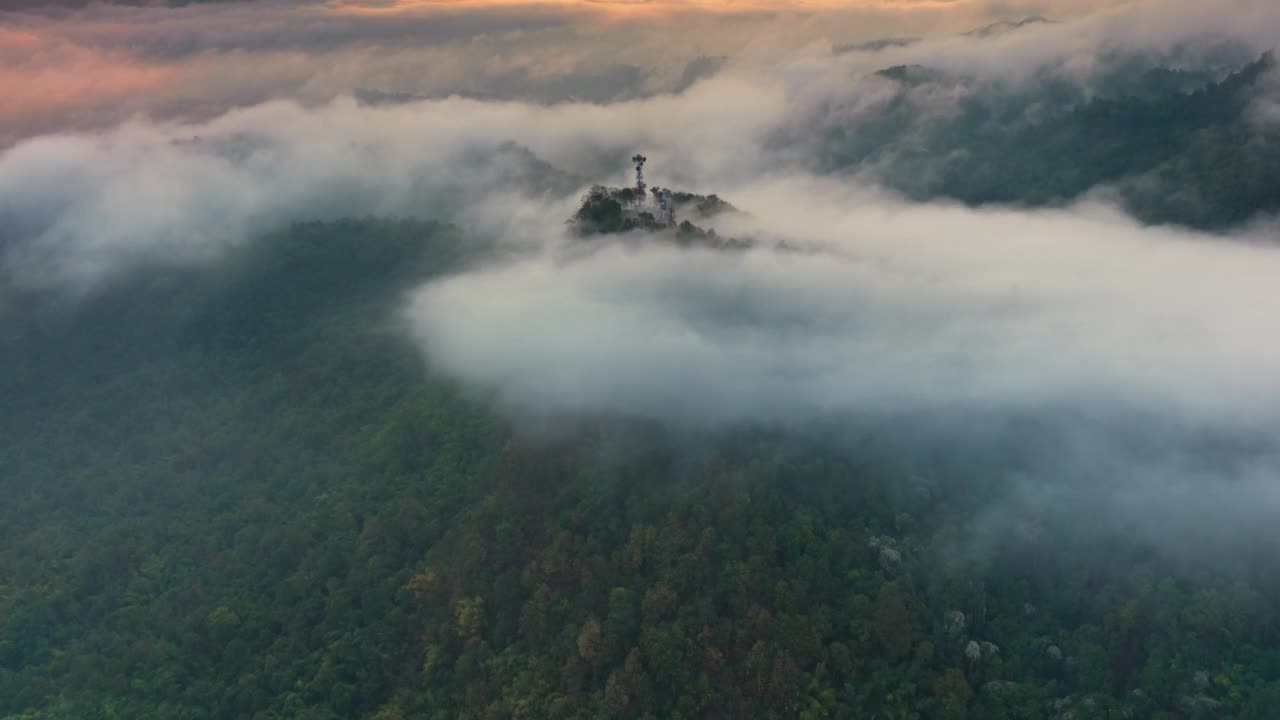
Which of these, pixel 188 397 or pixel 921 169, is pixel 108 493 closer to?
pixel 188 397

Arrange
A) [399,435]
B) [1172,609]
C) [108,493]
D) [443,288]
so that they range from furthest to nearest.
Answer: [443,288]
[108,493]
[399,435]
[1172,609]

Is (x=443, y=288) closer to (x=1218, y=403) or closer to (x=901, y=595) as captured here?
(x=901, y=595)

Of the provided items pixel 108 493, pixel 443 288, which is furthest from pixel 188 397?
pixel 443 288

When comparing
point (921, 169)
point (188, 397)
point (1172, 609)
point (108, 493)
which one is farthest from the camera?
point (921, 169)

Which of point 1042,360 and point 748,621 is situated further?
point 1042,360

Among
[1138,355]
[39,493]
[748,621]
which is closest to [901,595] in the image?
[748,621]

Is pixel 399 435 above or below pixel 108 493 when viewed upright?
above
